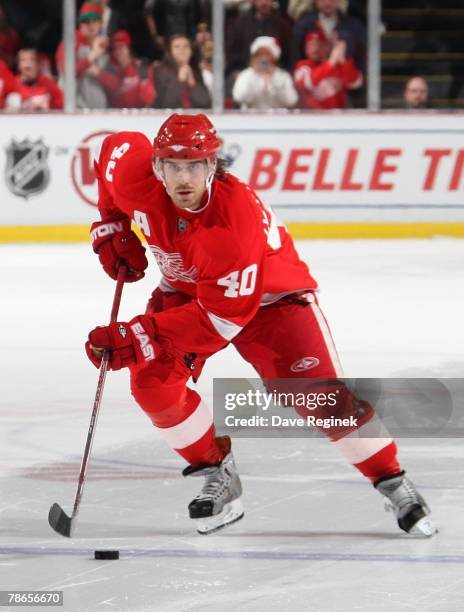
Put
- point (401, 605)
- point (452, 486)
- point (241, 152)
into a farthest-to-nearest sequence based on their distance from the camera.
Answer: point (241, 152) → point (452, 486) → point (401, 605)

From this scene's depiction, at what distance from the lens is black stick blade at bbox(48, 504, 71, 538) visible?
129 inches

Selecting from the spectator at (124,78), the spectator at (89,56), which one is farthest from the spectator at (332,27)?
the spectator at (89,56)

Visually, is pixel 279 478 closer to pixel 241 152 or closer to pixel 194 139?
pixel 194 139

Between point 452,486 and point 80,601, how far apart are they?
4.15 ft

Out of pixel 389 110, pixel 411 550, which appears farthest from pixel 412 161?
pixel 411 550

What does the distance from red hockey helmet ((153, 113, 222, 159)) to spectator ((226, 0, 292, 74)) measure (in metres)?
6.34

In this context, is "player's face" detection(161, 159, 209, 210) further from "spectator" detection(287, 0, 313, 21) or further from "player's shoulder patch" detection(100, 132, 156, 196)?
"spectator" detection(287, 0, 313, 21)

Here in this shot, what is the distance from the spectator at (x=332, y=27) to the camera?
9.59 m

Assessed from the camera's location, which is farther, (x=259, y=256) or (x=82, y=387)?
(x=82, y=387)

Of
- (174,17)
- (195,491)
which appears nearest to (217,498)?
(195,491)

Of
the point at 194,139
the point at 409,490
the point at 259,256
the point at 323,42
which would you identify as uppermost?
the point at 194,139

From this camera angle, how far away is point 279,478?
383 centimetres

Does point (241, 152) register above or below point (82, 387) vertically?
below

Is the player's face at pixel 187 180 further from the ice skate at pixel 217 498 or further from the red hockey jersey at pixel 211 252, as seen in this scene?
the ice skate at pixel 217 498
